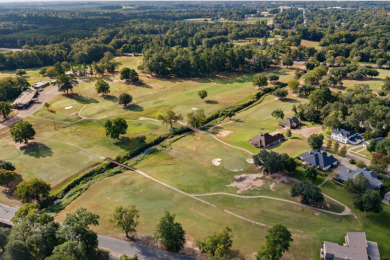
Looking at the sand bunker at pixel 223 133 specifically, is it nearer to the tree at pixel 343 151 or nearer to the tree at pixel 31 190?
the tree at pixel 343 151

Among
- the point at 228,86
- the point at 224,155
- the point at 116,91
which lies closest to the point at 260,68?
the point at 228,86

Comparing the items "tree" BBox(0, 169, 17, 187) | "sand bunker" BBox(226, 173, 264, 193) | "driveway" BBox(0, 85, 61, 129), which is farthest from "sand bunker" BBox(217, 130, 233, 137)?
"driveway" BBox(0, 85, 61, 129)

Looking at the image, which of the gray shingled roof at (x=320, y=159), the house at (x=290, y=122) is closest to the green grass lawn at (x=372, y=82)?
the house at (x=290, y=122)

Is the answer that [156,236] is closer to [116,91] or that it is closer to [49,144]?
[49,144]

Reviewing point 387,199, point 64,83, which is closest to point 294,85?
point 387,199

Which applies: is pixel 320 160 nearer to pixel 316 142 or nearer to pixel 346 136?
pixel 316 142

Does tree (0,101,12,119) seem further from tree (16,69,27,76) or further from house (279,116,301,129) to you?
house (279,116,301,129)
